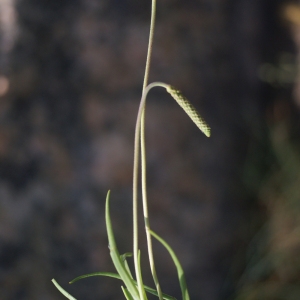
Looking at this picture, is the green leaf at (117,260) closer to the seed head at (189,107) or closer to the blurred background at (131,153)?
the seed head at (189,107)

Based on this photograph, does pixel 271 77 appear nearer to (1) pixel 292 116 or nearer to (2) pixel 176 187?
(1) pixel 292 116

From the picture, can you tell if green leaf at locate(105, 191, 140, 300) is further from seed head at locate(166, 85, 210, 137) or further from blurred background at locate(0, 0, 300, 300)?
blurred background at locate(0, 0, 300, 300)

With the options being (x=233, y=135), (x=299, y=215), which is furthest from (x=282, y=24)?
(x=299, y=215)

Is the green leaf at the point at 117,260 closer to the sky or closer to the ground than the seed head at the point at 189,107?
closer to the ground

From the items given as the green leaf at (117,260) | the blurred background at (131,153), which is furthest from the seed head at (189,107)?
the blurred background at (131,153)

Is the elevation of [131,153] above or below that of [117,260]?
below

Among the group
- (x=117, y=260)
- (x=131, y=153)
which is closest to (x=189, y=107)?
(x=117, y=260)

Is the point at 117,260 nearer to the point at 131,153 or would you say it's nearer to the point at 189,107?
the point at 189,107

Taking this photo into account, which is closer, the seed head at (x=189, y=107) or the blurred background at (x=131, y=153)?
the seed head at (x=189, y=107)
